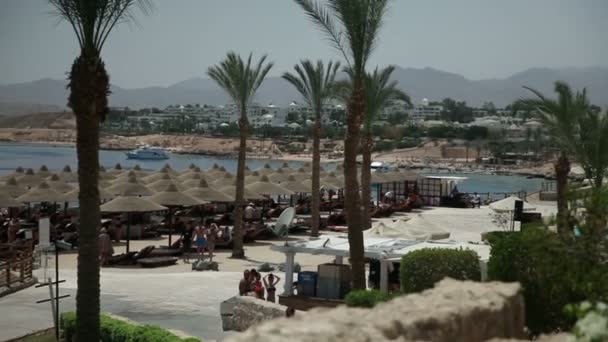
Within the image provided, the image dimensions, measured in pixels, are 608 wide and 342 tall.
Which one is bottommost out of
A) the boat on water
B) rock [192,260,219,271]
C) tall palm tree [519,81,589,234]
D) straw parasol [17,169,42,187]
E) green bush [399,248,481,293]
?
the boat on water

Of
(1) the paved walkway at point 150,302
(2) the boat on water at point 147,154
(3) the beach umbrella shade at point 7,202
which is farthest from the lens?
(2) the boat on water at point 147,154

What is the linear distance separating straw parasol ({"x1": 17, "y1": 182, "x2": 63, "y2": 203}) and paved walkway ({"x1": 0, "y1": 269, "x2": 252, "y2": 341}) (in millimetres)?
7803

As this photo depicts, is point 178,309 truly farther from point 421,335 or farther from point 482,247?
point 421,335

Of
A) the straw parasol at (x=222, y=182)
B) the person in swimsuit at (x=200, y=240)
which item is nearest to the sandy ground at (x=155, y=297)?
the person in swimsuit at (x=200, y=240)

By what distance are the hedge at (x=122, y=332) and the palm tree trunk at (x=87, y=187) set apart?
1.77 feet

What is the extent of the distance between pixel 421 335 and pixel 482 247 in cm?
Result: 1082

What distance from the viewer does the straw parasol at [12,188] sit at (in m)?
28.8

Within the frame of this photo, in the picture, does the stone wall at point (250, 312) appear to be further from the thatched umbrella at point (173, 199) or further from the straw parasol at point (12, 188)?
the straw parasol at point (12, 188)

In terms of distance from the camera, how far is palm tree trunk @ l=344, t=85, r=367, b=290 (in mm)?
14641

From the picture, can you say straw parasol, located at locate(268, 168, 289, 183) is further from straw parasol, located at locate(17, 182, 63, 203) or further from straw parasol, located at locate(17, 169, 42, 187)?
straw parasol, located at locate(17, 182, 63, 203)

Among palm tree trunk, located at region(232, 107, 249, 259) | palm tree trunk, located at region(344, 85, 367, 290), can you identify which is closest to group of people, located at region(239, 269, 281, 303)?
palm tree trunk, located at region(344, 85, 367, 290)

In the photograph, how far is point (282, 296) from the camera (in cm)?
1616

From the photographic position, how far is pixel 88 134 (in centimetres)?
1189

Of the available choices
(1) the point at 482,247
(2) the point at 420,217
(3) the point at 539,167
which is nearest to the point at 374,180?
(2) the point at 420,217
